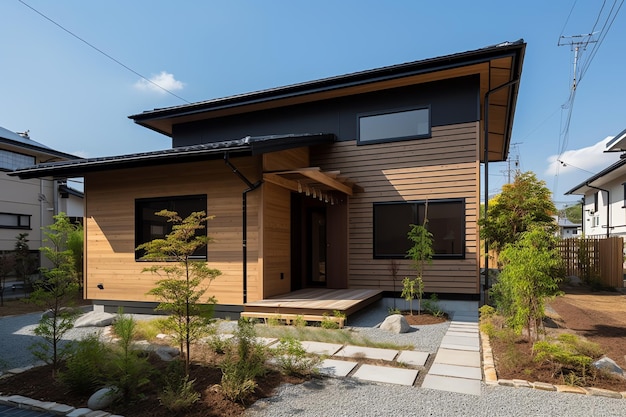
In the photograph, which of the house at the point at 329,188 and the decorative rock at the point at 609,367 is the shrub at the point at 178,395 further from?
the decorative rock at the point at 609,367

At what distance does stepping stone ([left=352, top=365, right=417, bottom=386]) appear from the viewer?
3.64m

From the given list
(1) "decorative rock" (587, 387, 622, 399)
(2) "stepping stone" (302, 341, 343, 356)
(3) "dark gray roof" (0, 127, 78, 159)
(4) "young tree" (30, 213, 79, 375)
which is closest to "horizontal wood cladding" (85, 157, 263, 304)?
(2) "stepping stone" (302, 341, 343, 356)

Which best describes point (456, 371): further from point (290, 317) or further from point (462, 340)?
point (290, 317)

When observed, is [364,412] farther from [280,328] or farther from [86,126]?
[86,126]

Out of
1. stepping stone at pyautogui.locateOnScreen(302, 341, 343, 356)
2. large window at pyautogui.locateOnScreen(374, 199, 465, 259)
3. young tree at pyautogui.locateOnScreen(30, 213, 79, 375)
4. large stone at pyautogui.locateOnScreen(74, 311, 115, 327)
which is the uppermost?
large window at pyautogui.locateOnScreen(374, 199, 465, 259)

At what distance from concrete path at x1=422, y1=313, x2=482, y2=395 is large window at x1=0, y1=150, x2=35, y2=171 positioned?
15329 mm

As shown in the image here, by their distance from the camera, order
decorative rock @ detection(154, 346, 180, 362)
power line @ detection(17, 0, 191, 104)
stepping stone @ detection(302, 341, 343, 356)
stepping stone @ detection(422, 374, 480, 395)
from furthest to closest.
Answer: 1. power line @ detection(17, 0, 191, 104)
2. stepping stone @ detection(302, 341, 343, 356)
3. decorative rock @ detection(154, 346, 180, 362)
4. stepping stone @ detection(422, 374, 480, 395)

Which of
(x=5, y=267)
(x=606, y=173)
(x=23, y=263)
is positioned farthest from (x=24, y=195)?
(x=606, y=173)

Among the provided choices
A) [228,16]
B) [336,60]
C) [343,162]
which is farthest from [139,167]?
[336,60]

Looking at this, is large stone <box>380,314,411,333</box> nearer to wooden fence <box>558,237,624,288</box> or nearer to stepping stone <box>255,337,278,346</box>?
stepping stone <box>255,337,278,346</box>

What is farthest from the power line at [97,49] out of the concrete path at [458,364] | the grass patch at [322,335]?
the concrete path at [458,364]

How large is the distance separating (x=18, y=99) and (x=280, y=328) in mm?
9184

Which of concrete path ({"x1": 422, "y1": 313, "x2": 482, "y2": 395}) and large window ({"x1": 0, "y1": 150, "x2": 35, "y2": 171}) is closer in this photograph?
concrete path ({"x1": 422, "y1": 313, "x2": 482, "y2": 395})

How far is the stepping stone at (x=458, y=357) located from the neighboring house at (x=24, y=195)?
46.8ft
